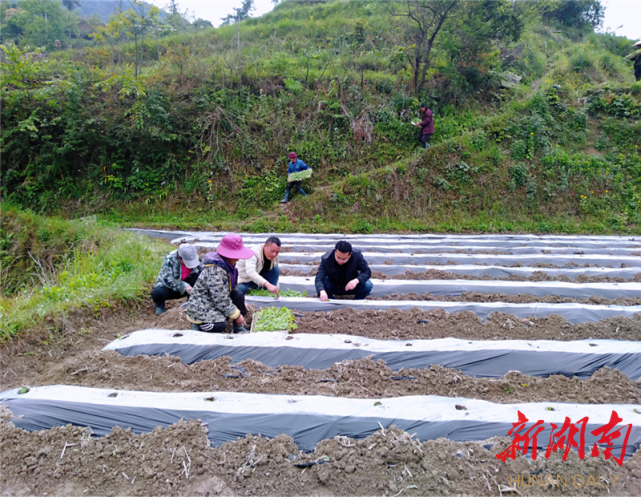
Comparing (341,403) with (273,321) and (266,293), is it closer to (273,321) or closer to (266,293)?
(273,321)

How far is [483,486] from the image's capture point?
5.78ft

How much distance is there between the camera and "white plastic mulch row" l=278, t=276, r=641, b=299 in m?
3.98

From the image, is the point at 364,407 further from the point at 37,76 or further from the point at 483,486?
the point at 37,76

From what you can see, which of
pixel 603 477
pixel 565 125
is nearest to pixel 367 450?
pixel 603 477

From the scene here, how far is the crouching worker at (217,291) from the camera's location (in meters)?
3.03

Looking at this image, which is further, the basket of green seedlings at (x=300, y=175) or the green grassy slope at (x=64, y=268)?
the basket of green seedlings at (x=300, y=175)

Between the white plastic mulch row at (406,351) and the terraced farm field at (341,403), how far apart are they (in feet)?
0.04

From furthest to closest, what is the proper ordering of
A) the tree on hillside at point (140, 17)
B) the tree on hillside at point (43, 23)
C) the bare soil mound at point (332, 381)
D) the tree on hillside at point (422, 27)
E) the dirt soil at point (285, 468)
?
the tree on hillside at point (43, 23), the tree on hillside at point (422, 27), the tree on hillside at point (140, 17), the bare soil mound at point (332, 381), the dirt soil at point (285, 468)

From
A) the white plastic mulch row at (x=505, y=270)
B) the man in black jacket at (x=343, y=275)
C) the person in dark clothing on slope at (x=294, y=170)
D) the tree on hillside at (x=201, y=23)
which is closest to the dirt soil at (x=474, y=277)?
the white plastic mulch row at (x=505, y=270)

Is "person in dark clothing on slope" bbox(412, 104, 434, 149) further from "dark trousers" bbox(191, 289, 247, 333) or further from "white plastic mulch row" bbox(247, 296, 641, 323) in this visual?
"dark trousers" bbox(191, 289, 247, 333)

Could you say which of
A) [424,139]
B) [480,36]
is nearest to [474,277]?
[424,139]

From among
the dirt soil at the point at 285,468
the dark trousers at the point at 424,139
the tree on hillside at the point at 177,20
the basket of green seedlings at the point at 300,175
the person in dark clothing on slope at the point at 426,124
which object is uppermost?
the tree on hillside at the point at 177,20

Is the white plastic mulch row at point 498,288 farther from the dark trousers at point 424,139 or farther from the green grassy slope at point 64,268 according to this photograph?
the dark trousers at point 424,139

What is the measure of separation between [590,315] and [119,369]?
4.13 meters
